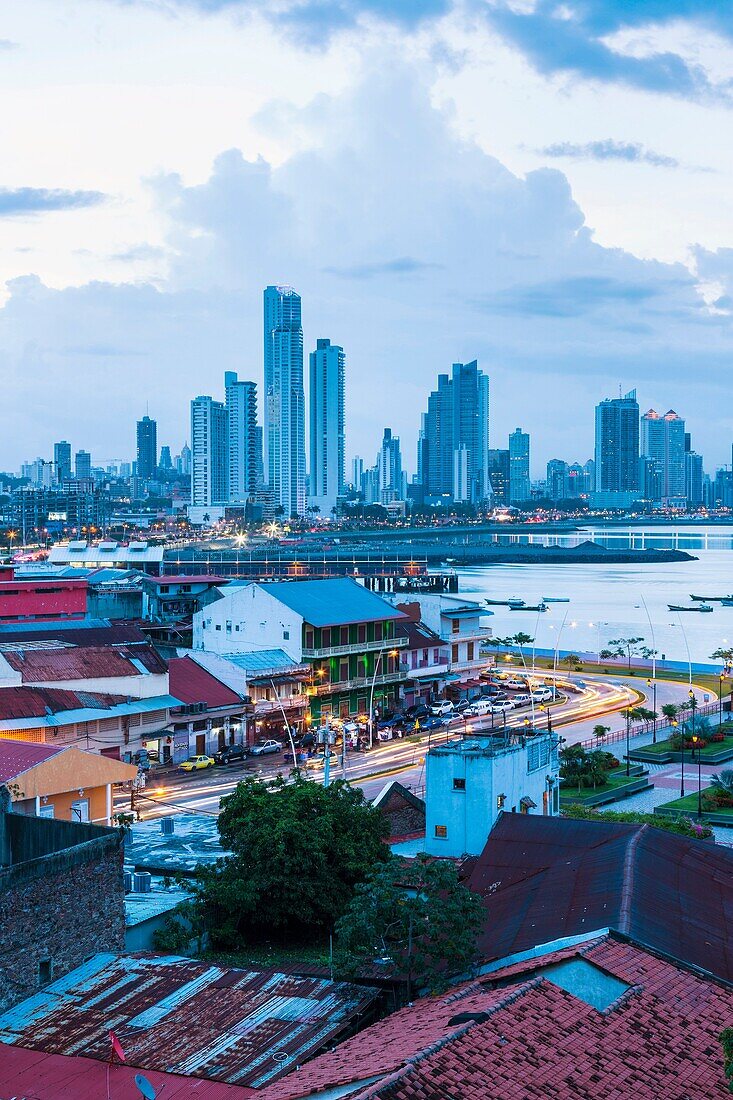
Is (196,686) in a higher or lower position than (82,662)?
lower

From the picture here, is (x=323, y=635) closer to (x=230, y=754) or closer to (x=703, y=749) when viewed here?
(x=230, y=754)

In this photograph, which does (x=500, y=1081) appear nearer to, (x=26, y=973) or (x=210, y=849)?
(x=26, y=973)

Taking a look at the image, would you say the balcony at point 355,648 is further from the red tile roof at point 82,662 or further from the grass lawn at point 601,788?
the grass lawn at point 601,788

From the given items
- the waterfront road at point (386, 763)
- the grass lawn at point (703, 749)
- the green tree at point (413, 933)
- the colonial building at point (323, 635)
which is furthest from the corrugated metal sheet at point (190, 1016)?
the colonial building at point (323, 635)

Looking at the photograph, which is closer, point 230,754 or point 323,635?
point 230,754

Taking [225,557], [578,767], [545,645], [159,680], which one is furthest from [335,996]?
[225,557]

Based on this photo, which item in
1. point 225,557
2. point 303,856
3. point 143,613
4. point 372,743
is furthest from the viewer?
point 225,557

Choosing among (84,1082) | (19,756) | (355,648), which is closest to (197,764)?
(355,648)
